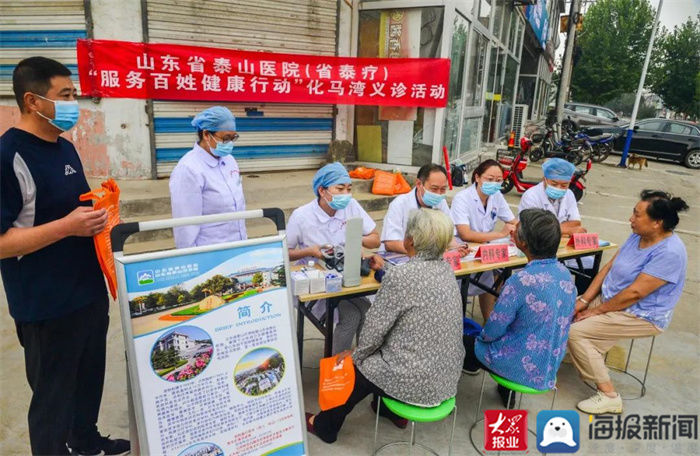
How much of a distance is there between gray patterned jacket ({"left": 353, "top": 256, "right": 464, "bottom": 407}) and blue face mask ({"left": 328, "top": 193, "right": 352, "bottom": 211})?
0.89 m

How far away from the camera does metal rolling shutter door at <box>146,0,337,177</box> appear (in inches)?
229

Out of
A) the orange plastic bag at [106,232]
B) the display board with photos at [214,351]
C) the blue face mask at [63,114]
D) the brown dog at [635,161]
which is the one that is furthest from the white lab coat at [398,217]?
the brown dog at [635,161]

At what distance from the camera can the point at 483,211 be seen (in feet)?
12.3

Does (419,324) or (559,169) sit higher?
(559,169)

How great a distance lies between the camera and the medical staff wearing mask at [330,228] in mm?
2852

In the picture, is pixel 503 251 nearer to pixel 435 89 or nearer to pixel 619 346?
pixel 619 346

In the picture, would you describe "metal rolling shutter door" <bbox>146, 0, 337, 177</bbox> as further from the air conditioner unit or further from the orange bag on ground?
the air conditioner unit

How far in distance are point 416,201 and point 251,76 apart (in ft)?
12.3

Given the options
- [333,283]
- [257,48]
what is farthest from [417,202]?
[257,48]

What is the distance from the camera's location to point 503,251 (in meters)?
3.12

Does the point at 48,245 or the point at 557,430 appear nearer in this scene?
the point at 48,245

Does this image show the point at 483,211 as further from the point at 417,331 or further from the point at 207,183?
the point at 207,183

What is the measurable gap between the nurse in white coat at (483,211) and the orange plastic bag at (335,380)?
169cm

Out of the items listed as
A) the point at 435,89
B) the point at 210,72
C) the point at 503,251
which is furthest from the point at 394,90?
the point at 503,251
